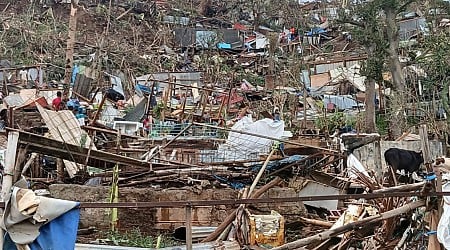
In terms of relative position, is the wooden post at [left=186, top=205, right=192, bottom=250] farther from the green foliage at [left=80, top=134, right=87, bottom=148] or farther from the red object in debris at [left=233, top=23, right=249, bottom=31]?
the red object in debris at [left=233, top=23, right=249, bottom=31]

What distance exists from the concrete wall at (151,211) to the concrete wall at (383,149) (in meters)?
2.51

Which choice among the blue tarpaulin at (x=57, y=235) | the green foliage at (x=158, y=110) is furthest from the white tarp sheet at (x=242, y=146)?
the blue tarpaulin at (x=57, y=235)

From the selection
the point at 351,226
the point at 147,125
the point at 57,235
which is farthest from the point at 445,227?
the point at 147,125

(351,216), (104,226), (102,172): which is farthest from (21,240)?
(102,172)

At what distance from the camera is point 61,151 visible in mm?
7672

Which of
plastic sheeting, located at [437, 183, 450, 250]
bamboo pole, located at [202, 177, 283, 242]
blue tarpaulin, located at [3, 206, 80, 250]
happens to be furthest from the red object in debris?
blue tarpaulin, located at [3, 206, 80, 250]

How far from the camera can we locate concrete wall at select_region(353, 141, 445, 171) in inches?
428

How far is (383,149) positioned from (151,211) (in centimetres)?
527

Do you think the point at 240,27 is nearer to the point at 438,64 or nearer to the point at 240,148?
the point at 438,64

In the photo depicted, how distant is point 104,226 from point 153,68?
14.8 metres

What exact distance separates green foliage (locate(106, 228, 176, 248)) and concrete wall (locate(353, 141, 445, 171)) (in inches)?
154

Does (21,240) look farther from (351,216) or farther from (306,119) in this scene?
(306,119)

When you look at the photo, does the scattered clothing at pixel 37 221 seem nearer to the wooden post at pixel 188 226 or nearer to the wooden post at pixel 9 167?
the wooden post at pixel 9 167

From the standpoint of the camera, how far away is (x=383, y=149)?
12.0 m
